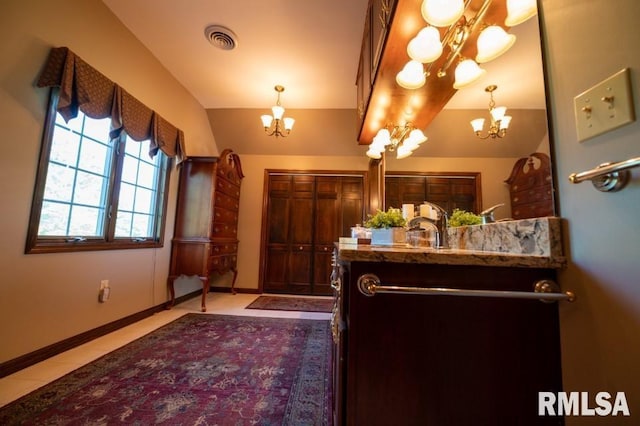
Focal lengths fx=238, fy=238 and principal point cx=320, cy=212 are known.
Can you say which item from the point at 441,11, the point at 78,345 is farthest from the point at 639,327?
the point at 78,345

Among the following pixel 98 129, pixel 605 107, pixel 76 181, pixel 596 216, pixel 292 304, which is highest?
pixel 98 129

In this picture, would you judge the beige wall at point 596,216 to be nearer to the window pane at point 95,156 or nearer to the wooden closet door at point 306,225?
the window pane at point 95,156

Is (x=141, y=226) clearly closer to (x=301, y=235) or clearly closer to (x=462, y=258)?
(x=301, y=235)

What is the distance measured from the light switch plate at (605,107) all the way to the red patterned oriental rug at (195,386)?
1.47 m

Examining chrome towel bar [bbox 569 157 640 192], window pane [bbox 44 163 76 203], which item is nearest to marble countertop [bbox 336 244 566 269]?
chrome towel bar [bbox 569 157 640 192]

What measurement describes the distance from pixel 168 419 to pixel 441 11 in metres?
2.20

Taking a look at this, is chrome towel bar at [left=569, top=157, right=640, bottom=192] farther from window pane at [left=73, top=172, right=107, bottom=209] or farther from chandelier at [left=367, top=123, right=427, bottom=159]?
window pane at [left=73, top=172, right=107, bottom=209]

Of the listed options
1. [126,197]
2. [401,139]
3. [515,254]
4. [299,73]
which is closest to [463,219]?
[515,254]

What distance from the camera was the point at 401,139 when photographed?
87.8 inches

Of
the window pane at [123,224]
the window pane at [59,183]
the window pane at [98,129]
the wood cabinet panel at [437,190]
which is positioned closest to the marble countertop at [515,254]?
the wood cabinet panel at [437,190]

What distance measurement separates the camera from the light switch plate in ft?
1.48

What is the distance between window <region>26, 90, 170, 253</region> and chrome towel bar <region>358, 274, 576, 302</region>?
7.31 feet

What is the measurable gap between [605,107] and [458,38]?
99cm

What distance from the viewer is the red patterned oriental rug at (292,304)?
10.1ft
